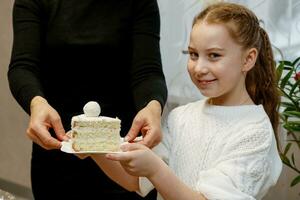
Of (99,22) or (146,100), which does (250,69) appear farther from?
(99,22)

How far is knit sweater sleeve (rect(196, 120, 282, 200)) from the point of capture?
3.48 feet

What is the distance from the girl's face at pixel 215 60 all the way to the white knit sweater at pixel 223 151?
0.26 feet

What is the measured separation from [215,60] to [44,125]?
1.39ft

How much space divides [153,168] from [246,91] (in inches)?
14.8

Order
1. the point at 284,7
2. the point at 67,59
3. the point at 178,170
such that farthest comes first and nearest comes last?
the point at 284,7
the point at 67,59
the point at 178,170

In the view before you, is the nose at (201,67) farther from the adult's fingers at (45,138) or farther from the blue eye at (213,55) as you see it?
the adult's fingers at (45,138)

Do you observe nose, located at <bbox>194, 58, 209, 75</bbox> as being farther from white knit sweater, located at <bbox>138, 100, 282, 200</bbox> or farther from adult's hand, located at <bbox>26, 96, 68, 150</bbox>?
adult's hand, located at <bbox>26, 96, 68, 150</bbox>

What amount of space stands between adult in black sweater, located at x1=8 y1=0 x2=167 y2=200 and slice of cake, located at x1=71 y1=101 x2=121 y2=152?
236 millimetres

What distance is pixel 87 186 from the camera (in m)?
1.37

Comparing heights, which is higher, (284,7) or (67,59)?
(284,7)

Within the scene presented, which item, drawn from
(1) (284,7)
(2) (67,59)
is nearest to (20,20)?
(2) (67,59)

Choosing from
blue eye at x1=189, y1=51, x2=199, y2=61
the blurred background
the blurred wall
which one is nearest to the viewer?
blue eye at x1=189, y1=51, x2=199, y2=61

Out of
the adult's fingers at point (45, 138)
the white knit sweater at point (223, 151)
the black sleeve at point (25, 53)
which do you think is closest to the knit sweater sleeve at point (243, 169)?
the white knit sweater at point (223, 151)

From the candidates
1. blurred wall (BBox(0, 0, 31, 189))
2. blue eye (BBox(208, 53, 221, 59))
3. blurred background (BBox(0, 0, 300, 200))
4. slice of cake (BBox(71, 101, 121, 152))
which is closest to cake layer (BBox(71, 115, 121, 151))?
slice of cake (BBox(71, 101, 121, 152))
